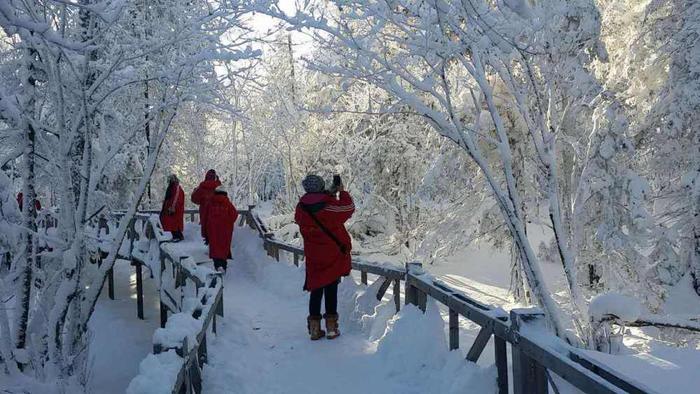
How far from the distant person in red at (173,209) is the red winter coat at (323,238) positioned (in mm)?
8203

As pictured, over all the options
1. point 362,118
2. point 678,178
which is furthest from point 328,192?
point 362,118

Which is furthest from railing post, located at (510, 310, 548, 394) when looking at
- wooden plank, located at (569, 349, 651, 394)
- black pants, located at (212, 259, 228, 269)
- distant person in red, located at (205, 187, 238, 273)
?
black pants, located at (212, 259, 228, 269)

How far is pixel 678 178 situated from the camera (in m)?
13.6

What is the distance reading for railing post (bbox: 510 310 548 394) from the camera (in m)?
3.76

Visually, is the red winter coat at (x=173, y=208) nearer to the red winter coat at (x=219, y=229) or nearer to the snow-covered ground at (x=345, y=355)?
the red winter coat at (x=219, y=229)

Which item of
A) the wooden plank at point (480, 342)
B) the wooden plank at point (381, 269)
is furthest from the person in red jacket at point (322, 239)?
the wooden plank at point (480, 342)

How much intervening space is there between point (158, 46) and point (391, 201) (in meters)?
17.0

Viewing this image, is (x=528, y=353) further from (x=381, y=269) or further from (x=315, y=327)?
(x=381, y=269)

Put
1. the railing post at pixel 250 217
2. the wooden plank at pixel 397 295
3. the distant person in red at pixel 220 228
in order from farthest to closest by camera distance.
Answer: the railing post at pixel 250 217 < the distant person in red at pixel 220 228 < the wooden plank at pixel 397 295

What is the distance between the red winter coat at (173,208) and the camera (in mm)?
14242

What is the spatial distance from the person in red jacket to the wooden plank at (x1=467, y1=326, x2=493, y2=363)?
2139 mm

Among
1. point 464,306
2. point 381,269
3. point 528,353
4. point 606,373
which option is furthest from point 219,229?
point 606,373

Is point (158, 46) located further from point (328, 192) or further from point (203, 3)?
point (328, 192)

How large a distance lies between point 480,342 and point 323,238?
95.8 inches
